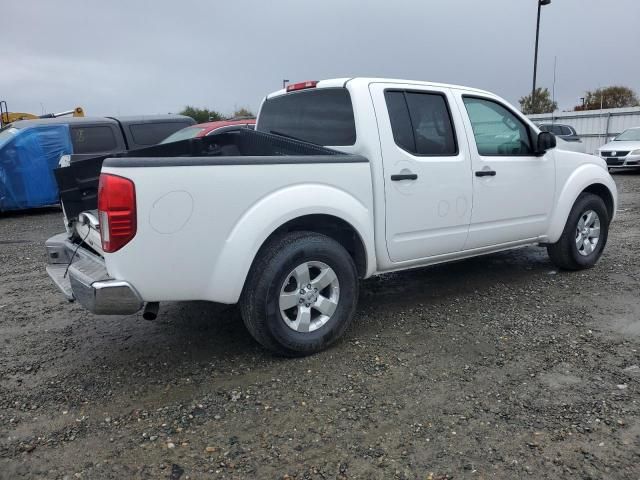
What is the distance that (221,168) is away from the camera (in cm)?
323

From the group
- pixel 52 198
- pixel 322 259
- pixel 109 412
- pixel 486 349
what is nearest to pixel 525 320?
pixel 486 349

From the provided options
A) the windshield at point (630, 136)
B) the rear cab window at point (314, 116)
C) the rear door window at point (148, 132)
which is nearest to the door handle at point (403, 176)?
the rear cab window at point (314, 116)

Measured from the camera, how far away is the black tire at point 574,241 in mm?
5469

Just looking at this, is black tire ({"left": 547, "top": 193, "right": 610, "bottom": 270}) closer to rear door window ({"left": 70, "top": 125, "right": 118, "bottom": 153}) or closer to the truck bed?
the truck bed

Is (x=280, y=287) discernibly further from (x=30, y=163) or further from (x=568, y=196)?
(x=30, y=163)

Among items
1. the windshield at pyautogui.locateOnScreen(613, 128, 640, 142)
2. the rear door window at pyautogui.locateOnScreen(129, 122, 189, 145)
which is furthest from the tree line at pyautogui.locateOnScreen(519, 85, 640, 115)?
the rear door window at pyautogui.locateOnScreen(129, 122, 189, 145)

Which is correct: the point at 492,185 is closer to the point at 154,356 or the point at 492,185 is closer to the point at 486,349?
the point at 486,349

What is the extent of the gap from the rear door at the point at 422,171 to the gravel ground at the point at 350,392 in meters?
0.68

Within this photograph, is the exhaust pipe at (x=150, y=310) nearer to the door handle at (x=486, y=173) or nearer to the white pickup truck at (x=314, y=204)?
the white pickup truck at (x=314, y=204)

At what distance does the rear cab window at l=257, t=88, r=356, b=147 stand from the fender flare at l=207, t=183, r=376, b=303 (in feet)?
2.09

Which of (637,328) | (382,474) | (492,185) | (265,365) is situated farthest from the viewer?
(492,185)

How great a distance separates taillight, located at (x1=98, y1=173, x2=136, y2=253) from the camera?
9.80 ft

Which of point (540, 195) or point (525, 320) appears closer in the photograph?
point (525, 320)

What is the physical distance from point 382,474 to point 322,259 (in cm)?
154
